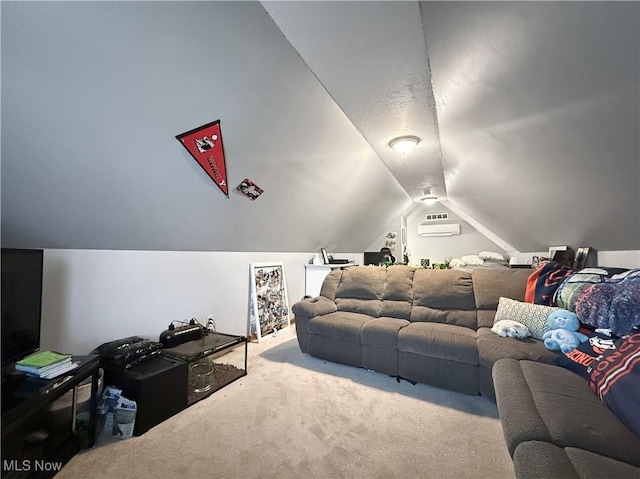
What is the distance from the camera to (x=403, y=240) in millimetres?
6613

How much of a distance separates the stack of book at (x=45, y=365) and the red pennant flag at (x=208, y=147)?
1473 mm

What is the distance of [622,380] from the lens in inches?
44.7

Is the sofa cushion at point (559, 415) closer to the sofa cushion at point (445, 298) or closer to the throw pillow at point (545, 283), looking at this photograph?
the throw pillow at point (545, 283)

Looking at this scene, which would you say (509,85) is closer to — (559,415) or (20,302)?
(559,415)

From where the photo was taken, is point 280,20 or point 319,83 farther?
point 319,83

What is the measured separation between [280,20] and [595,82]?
63.2 inches

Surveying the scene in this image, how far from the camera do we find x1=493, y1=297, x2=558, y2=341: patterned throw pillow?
1.98 metres

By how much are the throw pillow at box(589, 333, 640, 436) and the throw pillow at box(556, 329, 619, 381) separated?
0.31 feet

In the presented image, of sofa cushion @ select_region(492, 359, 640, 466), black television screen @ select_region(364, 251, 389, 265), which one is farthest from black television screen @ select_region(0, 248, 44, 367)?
black television screen @ select_region(364, 251, 389, 265)

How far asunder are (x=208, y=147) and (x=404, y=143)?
189 cm

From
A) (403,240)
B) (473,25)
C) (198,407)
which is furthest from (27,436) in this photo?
(403,240)

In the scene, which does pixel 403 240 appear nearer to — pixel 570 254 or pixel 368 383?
pixel 570 254

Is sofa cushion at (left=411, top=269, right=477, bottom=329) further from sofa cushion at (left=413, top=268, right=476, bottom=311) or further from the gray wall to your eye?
the gray wall

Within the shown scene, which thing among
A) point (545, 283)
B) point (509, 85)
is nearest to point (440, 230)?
point (545, 283)
